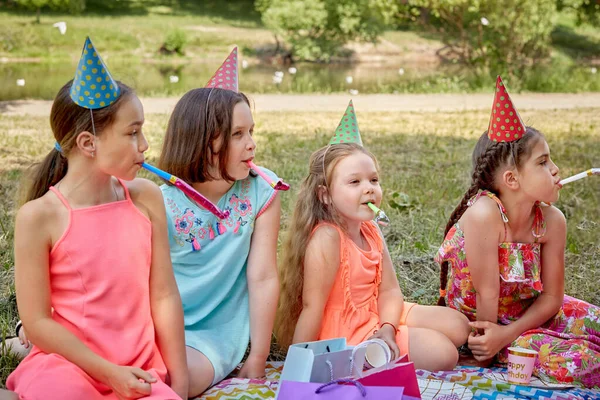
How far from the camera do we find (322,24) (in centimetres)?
2123

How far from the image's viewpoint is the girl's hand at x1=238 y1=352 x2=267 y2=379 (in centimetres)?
247

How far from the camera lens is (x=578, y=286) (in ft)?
10.8

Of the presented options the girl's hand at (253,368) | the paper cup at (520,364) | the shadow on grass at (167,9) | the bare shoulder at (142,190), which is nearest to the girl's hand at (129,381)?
the bare shoulder at (142,190)

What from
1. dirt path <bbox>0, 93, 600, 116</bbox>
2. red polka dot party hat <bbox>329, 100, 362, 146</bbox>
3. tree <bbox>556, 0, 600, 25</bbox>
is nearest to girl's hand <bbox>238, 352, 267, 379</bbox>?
red polka dot party hat <bbox>329, 100, 362, 146</bbox>

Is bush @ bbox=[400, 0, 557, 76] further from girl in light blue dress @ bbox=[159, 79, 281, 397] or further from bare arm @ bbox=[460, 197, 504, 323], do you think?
girl in light blue dress @ bbox=[159, 79, 281, 397]

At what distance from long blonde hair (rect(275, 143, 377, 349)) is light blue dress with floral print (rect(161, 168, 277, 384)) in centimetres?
14

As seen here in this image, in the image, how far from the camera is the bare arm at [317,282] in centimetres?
253

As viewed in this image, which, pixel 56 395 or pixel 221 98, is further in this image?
pixel 221 98

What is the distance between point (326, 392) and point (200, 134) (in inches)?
38.0

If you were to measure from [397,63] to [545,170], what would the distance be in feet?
59.2

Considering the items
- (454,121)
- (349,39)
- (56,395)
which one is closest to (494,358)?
(56,395)

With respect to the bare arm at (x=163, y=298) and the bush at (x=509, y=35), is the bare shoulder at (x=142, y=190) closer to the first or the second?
the bare arm at (x=163, y=298)

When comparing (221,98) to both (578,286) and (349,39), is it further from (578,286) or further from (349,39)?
(349,39)

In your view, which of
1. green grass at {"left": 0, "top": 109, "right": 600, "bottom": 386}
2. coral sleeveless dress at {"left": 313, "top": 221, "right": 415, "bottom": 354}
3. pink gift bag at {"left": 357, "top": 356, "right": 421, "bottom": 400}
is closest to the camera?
pink gift bag at {"left": 357, "top": 356, "right": 421, "bottom": 400}
